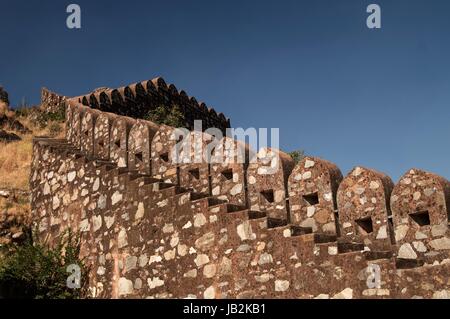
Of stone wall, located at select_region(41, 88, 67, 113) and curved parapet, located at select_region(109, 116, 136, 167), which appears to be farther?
stone wall, located at select_region(41, 88, 67, 113)

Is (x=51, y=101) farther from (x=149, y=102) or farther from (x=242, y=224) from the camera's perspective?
(x=242, y=224)

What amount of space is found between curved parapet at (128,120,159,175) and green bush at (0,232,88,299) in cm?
138

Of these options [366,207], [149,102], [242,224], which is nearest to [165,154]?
[242,224]

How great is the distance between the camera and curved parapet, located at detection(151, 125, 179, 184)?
8656mm

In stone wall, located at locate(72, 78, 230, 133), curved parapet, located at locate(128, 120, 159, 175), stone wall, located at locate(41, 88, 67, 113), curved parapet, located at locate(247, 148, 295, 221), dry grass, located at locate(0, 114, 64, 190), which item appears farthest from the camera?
stone wall, located at locate(41, 88, 67, 113)

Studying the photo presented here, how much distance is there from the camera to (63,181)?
9.91 metres

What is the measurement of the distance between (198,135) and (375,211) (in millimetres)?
2830

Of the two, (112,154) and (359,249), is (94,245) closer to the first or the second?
(112,154)

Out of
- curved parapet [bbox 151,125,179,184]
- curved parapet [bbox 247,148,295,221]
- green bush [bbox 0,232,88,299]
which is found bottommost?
green bush [bbox 0,232,88,299]

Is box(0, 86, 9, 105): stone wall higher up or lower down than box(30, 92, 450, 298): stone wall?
higher up

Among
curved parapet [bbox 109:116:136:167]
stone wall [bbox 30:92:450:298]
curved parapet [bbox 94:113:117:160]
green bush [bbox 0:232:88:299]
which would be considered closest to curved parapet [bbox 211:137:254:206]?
stone wall [bbox 30:92:450:298]

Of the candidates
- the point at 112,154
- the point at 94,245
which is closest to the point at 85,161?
the point at 112,154

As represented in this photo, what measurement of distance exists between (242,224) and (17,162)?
24.9 ft

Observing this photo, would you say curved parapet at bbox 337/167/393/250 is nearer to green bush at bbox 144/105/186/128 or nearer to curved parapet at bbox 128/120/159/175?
curved parapet at bbox 128/120/159/175
